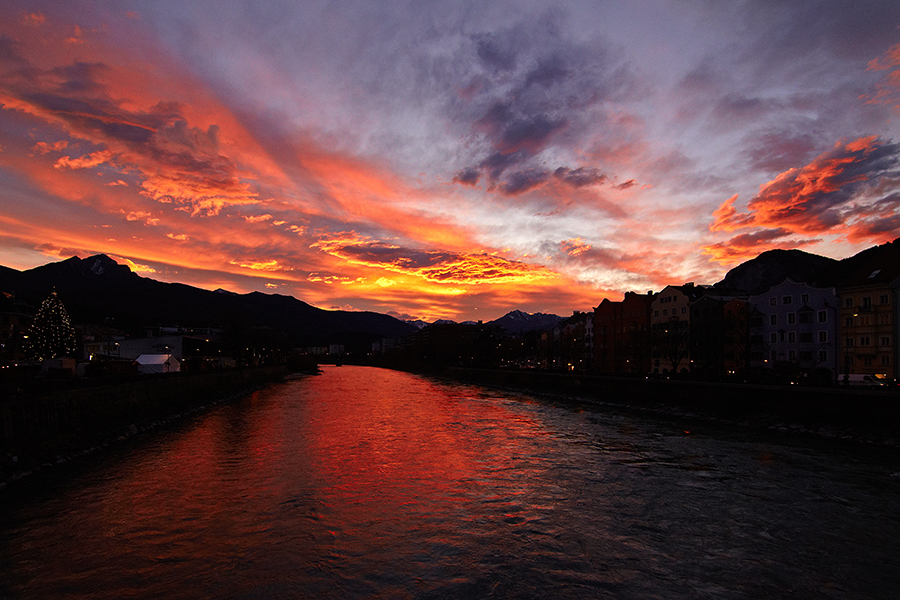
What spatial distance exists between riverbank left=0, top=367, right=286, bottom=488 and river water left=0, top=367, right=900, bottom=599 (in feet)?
5.59

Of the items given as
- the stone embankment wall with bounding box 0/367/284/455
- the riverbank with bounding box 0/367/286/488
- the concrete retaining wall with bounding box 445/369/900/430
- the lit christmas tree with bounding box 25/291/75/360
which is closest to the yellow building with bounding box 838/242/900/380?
the concrete retaining wall with bounding box 445/369/900/430

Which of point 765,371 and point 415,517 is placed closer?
point 415,517

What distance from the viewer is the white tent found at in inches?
2408

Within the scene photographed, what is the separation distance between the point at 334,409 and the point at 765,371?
62140 millimetres

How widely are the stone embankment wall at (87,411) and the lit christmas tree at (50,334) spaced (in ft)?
101

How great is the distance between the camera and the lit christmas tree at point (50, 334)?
71.0 meters

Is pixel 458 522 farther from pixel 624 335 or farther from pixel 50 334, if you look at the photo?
pixel 624 335

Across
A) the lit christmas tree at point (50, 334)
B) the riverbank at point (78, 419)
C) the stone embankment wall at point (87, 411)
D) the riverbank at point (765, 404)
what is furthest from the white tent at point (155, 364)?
the riverbank at point (765, 404)

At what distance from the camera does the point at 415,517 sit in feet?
58.1

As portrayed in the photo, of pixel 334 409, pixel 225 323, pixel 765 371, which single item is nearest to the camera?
pixel 334 409

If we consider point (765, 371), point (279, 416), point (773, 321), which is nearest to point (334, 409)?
point (279, 416)

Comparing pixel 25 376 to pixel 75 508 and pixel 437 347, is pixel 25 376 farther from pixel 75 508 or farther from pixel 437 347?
pixel 437 347

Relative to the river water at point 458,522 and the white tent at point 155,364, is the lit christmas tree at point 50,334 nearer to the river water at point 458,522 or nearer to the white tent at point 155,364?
the white tent at point 155,364

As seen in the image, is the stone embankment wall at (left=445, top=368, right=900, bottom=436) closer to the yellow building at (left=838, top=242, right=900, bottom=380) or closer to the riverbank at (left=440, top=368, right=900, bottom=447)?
the riverbank at (left=440, top=368, right=900, bottom=447)
